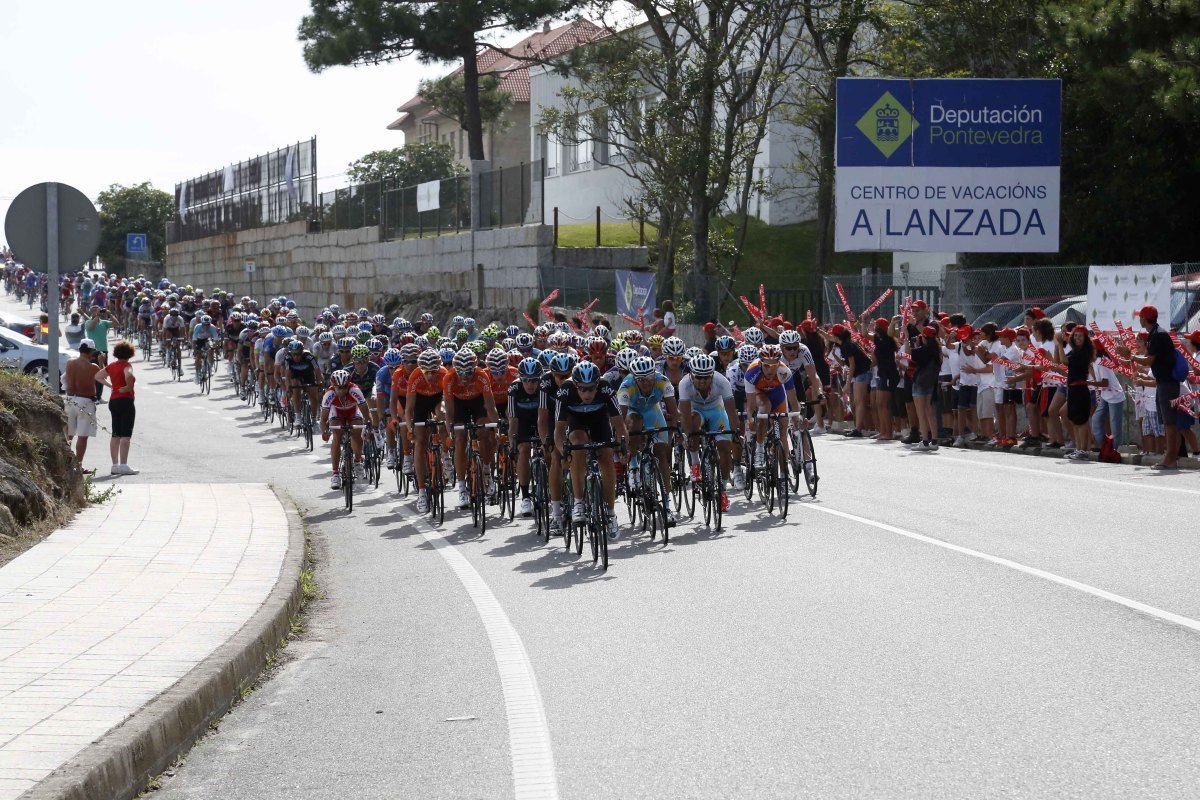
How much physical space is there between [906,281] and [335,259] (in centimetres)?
3599

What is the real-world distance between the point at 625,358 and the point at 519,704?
682 cm

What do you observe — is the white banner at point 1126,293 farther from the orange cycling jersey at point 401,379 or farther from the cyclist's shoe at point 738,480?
the orange cycling jersey at point 401,379

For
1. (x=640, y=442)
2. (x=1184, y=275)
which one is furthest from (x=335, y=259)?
(x=640, y=442)

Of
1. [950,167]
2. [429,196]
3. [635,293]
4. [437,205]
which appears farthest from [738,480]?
[429,196]

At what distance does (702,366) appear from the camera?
45.6 feet

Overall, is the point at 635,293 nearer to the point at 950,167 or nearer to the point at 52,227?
the point at 950,167

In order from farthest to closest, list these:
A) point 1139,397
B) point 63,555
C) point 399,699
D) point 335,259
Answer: point 335,259 < point 1139,397 < point 63,555 < point 399,699

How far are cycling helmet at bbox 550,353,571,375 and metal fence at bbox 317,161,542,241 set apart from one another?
32.1 meters

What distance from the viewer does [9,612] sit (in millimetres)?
9188

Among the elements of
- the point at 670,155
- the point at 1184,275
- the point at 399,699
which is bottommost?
the point at 399,699

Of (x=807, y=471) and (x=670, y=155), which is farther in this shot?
(x=670, y=155)

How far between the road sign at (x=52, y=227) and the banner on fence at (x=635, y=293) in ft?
76.8

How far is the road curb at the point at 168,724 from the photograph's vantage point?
222 inches

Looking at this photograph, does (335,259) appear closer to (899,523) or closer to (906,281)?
(906,281)
